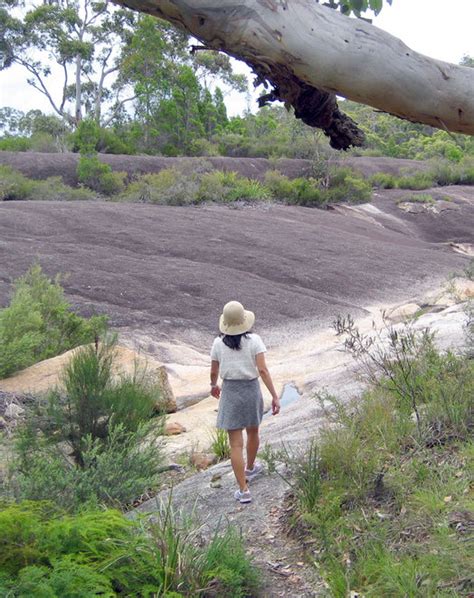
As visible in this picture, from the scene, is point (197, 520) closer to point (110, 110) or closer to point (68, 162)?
point (68, 162)

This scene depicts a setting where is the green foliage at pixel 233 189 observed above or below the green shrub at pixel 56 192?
above

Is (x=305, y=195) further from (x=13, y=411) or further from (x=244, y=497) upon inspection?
(x=244, y=497)

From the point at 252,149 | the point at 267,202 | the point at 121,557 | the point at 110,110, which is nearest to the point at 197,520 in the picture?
the point at 121,557

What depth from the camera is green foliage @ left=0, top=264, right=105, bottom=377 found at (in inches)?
410

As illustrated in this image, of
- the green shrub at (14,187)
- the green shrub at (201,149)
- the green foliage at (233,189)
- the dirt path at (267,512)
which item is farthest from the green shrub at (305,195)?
the dirt path at (267,512)

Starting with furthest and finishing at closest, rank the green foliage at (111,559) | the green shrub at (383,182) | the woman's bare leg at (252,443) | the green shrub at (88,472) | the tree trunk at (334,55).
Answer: the green shrub at (383,182), the woman's bare leg at (252,443), the green shrub at (88,472), the green foliage at (111,559), the tree trunk at (334,55)

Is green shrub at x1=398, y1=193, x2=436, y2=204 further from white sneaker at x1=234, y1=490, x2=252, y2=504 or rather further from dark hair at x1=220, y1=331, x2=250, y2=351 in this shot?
white sneaker at x1=234, y1=490, x2=252, y2=504

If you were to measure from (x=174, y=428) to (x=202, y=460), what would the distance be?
1.67 m

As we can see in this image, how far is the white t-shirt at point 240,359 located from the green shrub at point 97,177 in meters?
25.4

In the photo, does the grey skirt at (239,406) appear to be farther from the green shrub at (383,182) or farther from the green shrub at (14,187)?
the green shrub at (383,182)

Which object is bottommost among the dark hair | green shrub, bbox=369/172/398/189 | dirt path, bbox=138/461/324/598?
dirt path, bbox=138/461/324/598

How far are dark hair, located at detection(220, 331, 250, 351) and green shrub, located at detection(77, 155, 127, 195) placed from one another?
25.4m

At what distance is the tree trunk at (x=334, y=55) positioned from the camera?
2348 millimetres

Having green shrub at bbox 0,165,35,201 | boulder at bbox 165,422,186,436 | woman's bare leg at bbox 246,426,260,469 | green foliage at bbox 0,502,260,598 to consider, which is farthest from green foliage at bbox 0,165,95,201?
green foliage at bbox 0,502,260,598
